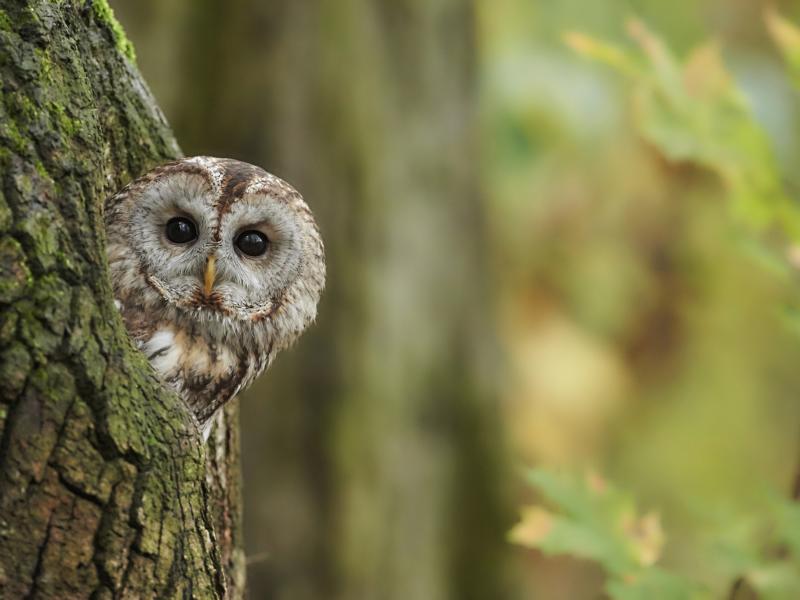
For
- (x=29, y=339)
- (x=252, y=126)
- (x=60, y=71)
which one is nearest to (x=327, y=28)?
(x=252, y=126)

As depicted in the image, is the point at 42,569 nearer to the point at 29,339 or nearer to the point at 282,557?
the point at 29,339

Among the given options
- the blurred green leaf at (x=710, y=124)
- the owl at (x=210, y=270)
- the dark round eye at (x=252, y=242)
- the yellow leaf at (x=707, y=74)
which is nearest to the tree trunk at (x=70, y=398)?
the owl at (x=210, y=270)

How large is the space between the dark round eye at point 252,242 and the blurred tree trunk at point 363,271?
2.79m

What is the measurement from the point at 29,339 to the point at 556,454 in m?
6.93

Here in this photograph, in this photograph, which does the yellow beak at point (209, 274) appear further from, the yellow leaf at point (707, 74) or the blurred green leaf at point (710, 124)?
the yellow leaf at point (707, 74)

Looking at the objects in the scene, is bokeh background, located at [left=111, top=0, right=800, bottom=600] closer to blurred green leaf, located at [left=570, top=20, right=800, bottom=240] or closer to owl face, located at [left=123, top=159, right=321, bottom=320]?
blurred green leaf, located at [left=570, top=20, right=800, bottom=240]

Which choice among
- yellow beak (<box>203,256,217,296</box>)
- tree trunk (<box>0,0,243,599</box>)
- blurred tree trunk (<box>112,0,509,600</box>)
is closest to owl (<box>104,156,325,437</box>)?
yellow beak (<box>203,256,217,296</box>)

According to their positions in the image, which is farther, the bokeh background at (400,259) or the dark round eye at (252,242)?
the bokeh background at (400,259)

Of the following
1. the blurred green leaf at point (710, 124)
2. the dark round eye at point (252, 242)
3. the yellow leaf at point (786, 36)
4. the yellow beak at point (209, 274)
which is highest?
the yellow leaf at point (786, 36)

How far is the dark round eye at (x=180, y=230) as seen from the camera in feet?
8.24

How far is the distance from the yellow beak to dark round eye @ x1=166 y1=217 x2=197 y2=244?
0.11 metres

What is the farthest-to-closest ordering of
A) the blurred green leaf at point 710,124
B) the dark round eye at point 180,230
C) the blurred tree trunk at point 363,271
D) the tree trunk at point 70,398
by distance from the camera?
the blurred tree trunk at point 363,271 < the blurred green leaf at point 710,124 < the dark round eye at point 180,230 < the tree trunk at point 70,398

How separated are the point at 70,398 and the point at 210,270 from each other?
2.80 feet

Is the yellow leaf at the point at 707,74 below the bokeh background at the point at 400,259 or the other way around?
below
